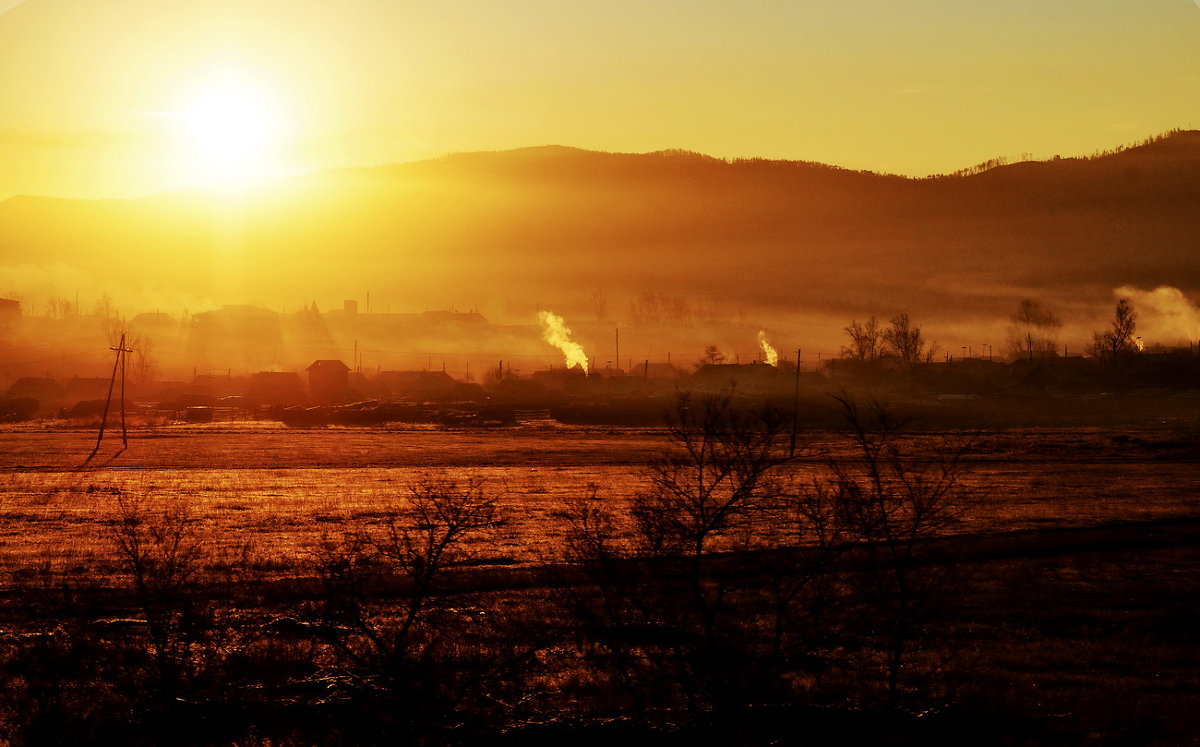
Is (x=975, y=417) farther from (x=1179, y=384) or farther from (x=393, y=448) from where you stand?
(x=393, y=448)

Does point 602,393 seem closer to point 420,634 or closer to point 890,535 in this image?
point 420,634

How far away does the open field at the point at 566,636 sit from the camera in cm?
1634

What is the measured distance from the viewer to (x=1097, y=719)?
19281 millimetres

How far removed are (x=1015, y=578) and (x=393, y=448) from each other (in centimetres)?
6537

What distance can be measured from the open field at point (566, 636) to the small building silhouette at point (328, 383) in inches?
3994

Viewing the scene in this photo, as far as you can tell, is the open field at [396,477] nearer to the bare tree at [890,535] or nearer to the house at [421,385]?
the bare tree at [890,535]

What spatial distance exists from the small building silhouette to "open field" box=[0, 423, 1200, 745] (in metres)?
101

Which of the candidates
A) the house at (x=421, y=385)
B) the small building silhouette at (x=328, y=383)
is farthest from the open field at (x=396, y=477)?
the house at (x=421, y=385)

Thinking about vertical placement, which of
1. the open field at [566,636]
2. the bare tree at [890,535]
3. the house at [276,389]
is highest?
the house at [276,389]

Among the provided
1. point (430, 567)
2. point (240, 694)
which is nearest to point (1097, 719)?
point (430, 567)

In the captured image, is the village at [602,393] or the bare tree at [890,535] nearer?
the bare tree at [890,535]

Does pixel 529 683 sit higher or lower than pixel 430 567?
lower

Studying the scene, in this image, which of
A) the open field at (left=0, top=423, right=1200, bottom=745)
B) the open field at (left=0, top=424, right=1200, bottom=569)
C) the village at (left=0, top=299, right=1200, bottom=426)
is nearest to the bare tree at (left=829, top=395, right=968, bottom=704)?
the open field at (left=0, top=423, right=1200, bottom=745)

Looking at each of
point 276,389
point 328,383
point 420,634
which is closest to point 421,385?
point 328,383
